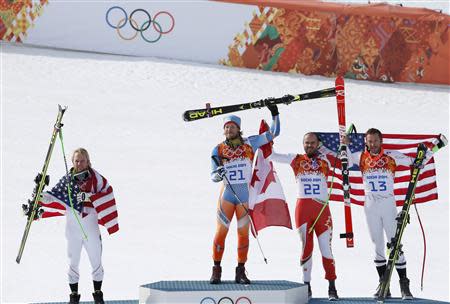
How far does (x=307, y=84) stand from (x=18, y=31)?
19.6ft

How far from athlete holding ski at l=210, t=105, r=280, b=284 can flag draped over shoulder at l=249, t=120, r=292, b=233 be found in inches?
5.8

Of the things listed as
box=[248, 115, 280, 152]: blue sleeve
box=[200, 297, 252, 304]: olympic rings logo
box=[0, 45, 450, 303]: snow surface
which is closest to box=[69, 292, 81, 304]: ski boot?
box=[200, 297, 252, 304]: olympic rings logo

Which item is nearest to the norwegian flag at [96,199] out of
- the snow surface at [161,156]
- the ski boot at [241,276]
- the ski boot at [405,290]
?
the ski boot at [241,276]

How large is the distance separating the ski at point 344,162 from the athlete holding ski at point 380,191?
0.12 meters

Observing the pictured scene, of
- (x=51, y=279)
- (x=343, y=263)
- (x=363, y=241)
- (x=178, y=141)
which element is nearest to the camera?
(x=51, y=279)

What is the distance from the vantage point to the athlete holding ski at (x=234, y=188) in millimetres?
10578

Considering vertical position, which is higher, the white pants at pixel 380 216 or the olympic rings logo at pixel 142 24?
the olympic rings logo at pixel 142 24

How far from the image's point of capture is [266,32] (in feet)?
75.4

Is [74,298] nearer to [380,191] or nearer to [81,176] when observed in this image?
[81,176]

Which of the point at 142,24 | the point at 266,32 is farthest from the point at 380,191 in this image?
the point at 142,24

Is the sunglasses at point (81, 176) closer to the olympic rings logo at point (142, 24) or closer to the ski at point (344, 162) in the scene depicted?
the ski at point (344, 162)

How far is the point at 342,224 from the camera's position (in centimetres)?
1506

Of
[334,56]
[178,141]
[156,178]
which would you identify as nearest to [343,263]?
[156,178]

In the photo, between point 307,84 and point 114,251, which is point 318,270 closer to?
point 114,251
